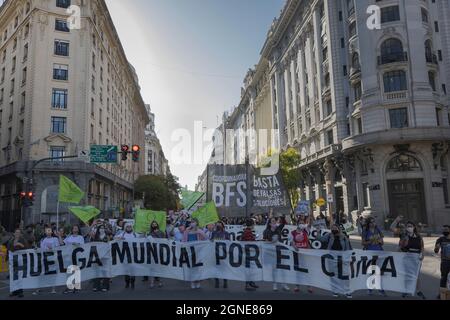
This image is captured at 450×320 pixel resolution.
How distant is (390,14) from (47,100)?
33.7 metres

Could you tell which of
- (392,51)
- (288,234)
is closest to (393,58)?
(392,51)

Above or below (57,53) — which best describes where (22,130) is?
below

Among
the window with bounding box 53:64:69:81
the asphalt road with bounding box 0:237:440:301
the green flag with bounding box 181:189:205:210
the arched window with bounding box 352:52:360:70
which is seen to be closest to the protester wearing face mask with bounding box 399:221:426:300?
the asphalt road with bounding box 0:237:440:301

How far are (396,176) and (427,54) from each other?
37.3 ft

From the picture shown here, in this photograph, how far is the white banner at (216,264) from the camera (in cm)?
949

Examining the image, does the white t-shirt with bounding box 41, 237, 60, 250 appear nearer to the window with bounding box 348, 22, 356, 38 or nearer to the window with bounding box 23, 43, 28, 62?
the window with bounding box 23, 43, 28, 62

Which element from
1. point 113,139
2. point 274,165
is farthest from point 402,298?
point 113,139

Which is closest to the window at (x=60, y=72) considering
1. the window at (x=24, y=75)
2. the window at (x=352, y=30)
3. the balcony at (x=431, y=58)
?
the window at (x=24, y=75)

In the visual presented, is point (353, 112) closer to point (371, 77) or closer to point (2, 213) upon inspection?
point (371, 77)

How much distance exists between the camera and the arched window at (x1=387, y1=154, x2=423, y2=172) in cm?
3261

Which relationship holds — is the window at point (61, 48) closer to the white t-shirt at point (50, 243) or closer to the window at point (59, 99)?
the window at point (59, 99)

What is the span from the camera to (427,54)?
33906mm

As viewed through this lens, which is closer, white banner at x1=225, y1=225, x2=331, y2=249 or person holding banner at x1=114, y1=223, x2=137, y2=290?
person holding banner at x1=114, y1=223, x2=137, y2=290

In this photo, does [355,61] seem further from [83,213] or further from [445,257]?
[445,257]
